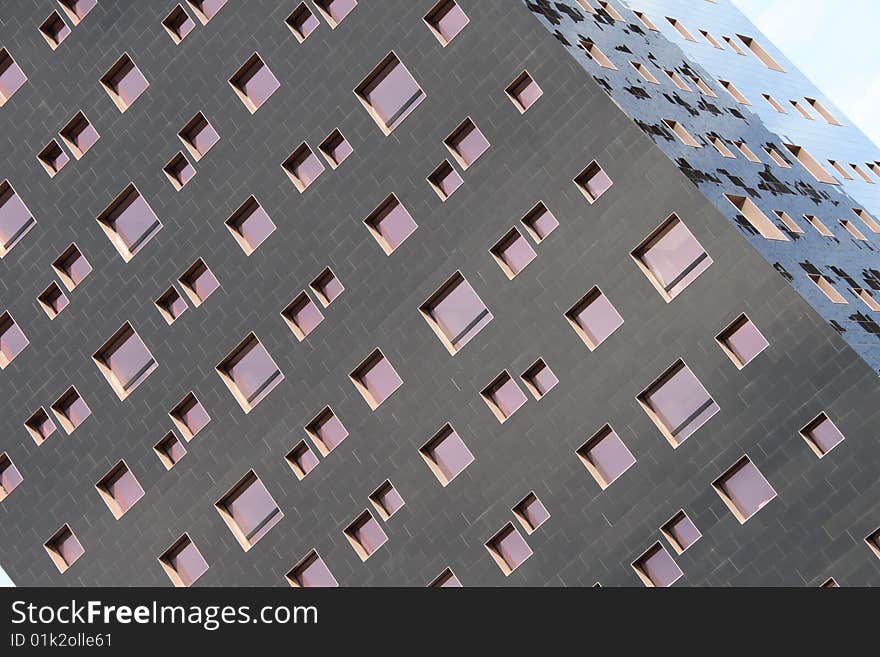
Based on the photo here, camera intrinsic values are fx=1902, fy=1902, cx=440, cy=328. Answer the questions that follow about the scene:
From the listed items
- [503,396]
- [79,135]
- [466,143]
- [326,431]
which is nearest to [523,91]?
[466,143]

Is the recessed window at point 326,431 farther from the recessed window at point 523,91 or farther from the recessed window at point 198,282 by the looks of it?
the recessed window at point 523,91

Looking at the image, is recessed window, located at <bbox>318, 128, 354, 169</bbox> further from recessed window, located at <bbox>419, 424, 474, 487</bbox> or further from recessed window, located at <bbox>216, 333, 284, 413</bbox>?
recessed window, located at <bbox>419, 424, 474, 487</bbox>

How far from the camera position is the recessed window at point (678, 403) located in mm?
54188

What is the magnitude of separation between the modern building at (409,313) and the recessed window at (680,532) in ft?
0.30

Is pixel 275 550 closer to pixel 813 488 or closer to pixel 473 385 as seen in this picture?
pixel 473 385

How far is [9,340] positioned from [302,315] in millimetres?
10941

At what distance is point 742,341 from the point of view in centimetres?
5381

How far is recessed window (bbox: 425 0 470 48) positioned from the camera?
189 feet

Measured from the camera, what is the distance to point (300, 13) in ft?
196

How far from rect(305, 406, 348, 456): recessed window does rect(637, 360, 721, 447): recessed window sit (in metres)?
9.73

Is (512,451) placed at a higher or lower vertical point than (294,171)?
lower
